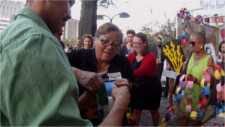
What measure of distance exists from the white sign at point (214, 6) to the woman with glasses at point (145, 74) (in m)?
2.04

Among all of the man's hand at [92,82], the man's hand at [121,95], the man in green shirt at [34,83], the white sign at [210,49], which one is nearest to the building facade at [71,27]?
the man's hand at [92,82]

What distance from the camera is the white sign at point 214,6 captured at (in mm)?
3790

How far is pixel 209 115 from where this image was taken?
339cm

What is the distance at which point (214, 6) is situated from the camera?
3.87 metres

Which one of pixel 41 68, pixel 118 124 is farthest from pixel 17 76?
pixel 118 124

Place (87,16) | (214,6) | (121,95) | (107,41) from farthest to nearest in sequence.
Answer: (87,16), (214,6), (107,41), (121,95)

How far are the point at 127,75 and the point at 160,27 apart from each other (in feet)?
65.8

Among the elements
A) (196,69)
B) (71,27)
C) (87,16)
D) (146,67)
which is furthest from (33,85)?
(71,27)

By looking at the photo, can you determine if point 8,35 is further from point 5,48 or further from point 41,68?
point 41,68

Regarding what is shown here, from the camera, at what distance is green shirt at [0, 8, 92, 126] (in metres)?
0.51

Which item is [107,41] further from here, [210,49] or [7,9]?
[210,49]

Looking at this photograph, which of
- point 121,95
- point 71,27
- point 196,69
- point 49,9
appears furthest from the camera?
point 71,27

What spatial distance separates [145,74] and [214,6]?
2377 mm

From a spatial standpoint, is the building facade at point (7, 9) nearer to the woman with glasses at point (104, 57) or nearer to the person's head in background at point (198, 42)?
the woman with glasses at point (104, 57)
